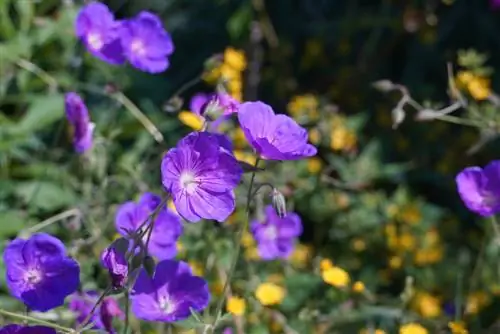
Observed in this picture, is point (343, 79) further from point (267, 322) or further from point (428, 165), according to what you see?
point (267, 322)

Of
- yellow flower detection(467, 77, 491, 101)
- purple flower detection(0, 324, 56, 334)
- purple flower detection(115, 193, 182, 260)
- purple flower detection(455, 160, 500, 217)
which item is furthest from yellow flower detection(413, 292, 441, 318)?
purple flower detection(0, 324, 56, 334)

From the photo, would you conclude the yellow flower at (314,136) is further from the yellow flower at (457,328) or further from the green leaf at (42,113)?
the yellow flower at (457,328)

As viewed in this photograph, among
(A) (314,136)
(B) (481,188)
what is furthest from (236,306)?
(A) (314,136)

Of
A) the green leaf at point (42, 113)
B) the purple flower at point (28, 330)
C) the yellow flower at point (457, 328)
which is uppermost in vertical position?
the purple flower at point (28, 330)

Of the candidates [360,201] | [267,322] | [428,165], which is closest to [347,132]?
[360,201]

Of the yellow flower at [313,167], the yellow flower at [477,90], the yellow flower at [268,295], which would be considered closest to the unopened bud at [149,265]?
the yellow flower at [268,295]

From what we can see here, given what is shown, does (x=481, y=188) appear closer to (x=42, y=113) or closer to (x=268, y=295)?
(x=268, y=295)
